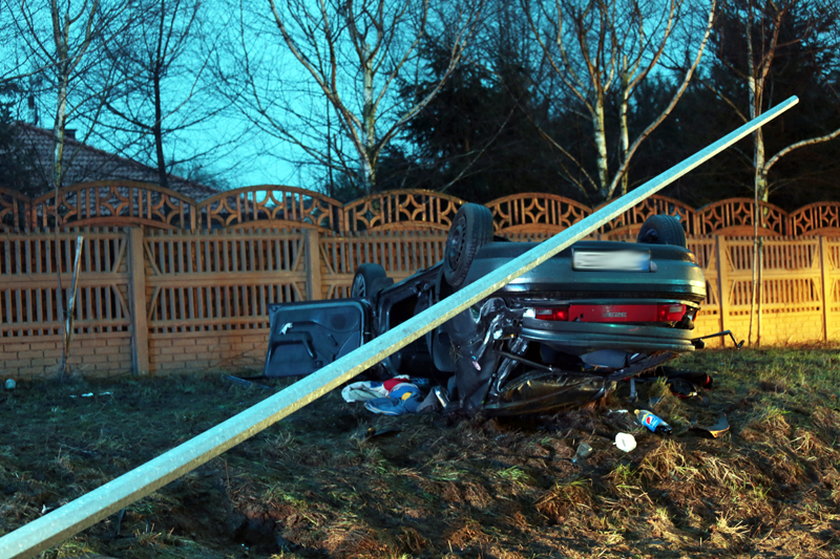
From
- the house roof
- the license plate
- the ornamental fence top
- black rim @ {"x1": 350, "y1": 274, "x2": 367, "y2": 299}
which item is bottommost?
black rim @ {"x1": 350, "y1": 274, "x2": 367, "y2": 299}

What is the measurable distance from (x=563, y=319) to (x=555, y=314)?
51mm

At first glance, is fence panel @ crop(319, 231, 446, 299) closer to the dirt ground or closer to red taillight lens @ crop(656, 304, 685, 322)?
the dirt ground

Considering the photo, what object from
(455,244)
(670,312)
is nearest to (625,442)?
(670,312)

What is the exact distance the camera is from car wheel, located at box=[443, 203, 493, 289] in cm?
500

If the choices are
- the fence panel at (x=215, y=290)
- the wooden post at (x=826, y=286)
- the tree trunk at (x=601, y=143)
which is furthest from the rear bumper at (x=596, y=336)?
the wooden post at (x=826, y=286)

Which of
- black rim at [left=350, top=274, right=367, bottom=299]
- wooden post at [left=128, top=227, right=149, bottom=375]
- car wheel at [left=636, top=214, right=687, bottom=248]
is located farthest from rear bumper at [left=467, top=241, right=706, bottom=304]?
wooden post at [left=128, top=227, right=149, bottom=375]

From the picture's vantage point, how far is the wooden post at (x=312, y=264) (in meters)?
10.6

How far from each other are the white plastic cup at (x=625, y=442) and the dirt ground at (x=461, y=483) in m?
0.05

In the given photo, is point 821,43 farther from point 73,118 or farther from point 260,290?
point 73,118

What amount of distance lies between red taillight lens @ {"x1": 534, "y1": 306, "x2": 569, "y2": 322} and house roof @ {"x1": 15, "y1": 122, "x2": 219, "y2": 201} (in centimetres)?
1495

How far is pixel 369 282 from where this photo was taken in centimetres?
814

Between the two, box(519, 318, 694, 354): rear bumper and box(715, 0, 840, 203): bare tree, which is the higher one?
box(715, 0, 840, 203): bare tree

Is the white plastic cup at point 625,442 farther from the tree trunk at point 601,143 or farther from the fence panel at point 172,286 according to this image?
the tree trunk at point 601,143

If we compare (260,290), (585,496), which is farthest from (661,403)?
(260,290)
